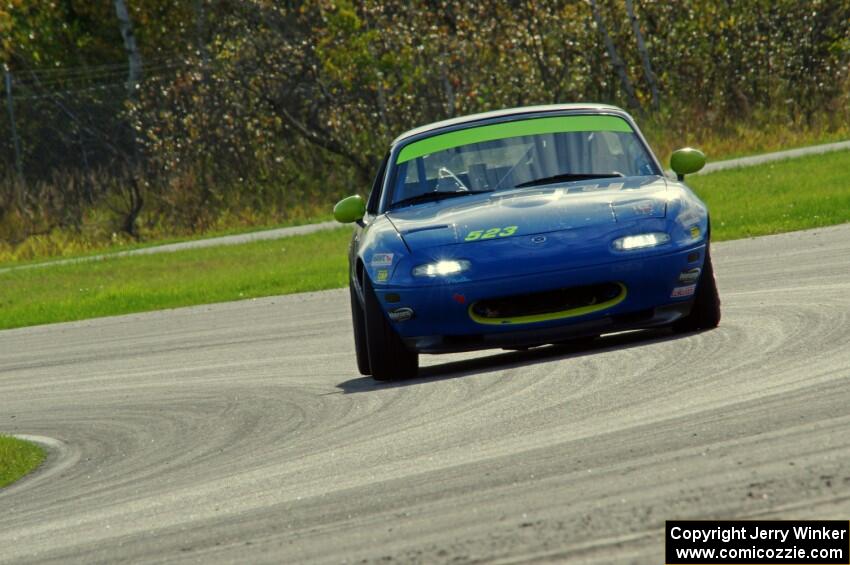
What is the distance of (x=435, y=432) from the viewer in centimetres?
728

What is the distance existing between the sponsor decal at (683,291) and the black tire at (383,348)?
4.63 ft

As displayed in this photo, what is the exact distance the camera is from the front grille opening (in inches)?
344

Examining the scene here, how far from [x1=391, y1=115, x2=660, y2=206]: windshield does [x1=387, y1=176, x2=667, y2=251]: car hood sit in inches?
11.4

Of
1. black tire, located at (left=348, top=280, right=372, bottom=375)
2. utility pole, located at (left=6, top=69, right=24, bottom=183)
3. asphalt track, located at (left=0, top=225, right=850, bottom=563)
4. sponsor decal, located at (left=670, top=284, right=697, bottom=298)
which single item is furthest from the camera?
utility pole, located at (left=6, top=69, right=24, bottom=183)

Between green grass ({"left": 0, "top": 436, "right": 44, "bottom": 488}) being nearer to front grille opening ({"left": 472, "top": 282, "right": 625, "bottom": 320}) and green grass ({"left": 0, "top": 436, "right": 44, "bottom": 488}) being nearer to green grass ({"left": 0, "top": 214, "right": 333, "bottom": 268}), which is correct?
front grille opening ({"left": 472, "top": 282, "right": 625, "bottom": 320})

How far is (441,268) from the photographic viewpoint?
877 cm

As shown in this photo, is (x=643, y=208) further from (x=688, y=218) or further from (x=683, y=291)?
(x=683, y=291)

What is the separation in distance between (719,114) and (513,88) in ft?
13.0

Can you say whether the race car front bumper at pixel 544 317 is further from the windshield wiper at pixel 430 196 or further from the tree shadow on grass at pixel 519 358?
the windshield wiper at pixel 430 196

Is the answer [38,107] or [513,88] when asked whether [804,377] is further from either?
[38,107]

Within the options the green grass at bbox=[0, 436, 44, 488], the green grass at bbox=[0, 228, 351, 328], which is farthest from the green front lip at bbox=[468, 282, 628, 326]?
the green grass at bbox=[0, 228, 351, 328]

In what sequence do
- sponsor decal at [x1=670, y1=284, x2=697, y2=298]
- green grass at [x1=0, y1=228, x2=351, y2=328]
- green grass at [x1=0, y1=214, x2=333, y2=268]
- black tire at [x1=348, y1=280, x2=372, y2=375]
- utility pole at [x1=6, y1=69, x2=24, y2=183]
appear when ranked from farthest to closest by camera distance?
utility pole at [x1=6, y1=69, x2=24, y2=183] < green grass at [x1=0, y1=214, x2=333, y2=268] < green grass at [x1=0, y1=228, x2=351, y2=328] < black tire at [x1=348, y1=280, x2=372, y2=375] < sponsor decal at [x1=670, y1=284, x2=697, y2=298]

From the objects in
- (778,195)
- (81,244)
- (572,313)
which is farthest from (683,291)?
(81,244)

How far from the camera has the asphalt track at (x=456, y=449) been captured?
5172 mm
